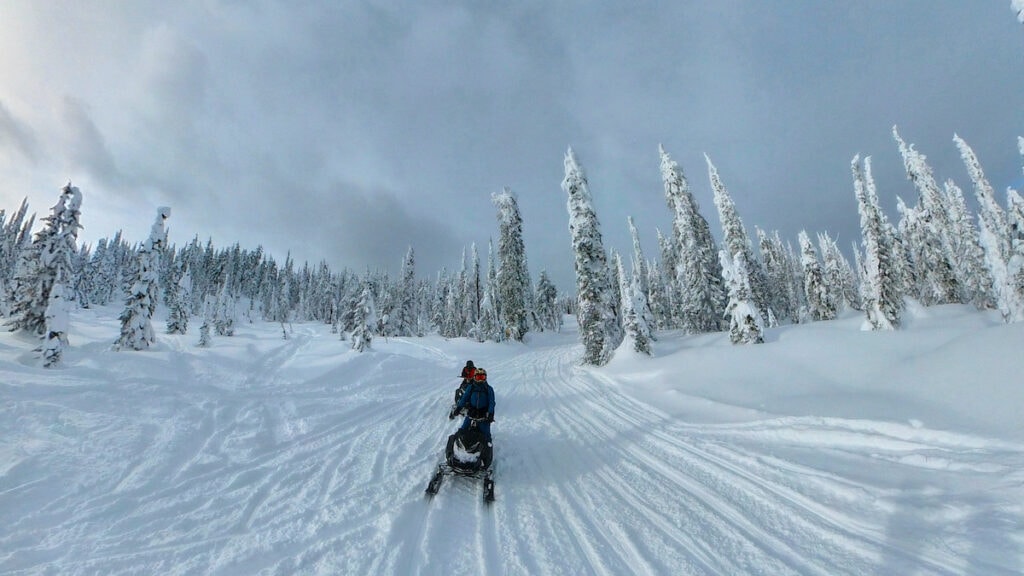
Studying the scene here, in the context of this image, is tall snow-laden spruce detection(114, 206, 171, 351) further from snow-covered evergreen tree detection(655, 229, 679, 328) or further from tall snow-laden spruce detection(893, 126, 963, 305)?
tall snow-laden spruce detection(893, 126, 963, 305)

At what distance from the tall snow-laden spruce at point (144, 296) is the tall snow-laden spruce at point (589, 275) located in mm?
23189

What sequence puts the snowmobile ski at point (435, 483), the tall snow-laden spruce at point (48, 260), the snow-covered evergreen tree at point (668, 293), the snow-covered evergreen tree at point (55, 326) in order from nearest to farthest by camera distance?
the snowmobile ski at point (435, 483), the snow-covered evergreen tree at point (55, 326), the tall snow-laden spruce at point (48, 260), the snow-covered evergreen tree at point (668, 293)

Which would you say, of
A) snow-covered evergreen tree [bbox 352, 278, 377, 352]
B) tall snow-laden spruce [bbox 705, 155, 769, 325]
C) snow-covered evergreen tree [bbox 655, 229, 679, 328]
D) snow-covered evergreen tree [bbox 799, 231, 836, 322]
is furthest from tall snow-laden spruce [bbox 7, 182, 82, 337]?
snow-covered evergreen tree [bbox 655, 229, 679, 328]

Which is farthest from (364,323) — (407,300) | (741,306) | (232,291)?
(232,291)

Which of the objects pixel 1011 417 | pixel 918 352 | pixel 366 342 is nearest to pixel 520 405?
pixel 1011 417

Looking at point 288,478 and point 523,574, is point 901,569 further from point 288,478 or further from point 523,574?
point 288,478

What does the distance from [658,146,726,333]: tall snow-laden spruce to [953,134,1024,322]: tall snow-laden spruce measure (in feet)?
49.6

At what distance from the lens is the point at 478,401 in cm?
644

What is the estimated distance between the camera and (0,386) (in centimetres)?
808

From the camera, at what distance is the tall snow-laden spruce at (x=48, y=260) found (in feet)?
50.1

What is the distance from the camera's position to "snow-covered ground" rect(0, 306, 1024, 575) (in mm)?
3488

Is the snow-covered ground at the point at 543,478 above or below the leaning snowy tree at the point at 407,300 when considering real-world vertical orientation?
below

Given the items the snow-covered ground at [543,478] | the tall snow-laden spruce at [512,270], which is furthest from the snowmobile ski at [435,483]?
the tall snow-laden spruce at [512,270]

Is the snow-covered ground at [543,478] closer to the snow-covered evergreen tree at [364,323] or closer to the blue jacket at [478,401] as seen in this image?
the blue jacket at [478,401]
